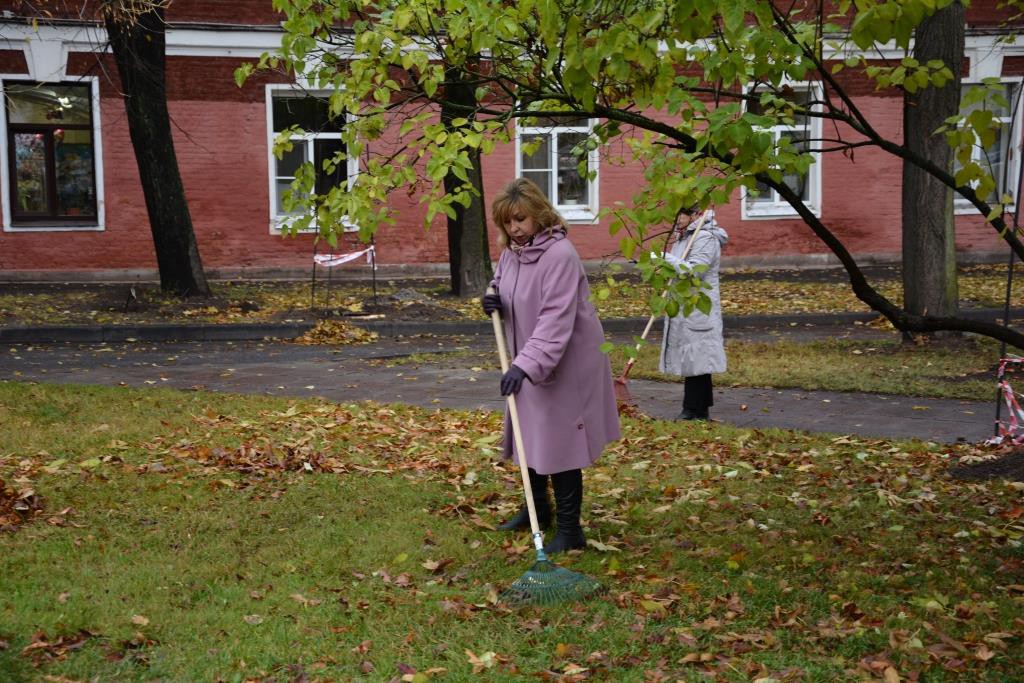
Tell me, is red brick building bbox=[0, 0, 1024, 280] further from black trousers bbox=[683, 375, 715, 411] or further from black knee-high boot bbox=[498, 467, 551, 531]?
black knee-high boot bbox=[498, 467, 551, 531]

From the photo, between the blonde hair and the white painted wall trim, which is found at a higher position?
the white painted wall trim

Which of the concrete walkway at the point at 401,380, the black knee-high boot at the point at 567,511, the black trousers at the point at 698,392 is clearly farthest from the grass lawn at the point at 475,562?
the concrete walkway at the point at 401,380

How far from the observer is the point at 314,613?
500 centimetres

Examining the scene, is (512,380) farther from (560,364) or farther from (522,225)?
(522,225)

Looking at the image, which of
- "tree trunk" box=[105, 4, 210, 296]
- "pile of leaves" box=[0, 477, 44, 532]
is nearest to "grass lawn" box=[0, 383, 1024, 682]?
"pile of leaves" box=[0, 477, 44, 532]

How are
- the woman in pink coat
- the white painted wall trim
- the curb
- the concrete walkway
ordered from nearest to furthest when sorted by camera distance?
the woman in pink coat
the concrete walkway
the curb
the white painted wall trim

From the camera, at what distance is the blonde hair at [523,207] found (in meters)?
5.47

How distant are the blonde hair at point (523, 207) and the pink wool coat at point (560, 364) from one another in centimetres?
7

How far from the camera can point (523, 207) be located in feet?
17.9

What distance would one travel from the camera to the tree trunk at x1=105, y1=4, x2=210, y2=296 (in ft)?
Answer: 54.8

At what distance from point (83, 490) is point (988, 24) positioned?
22.0 m

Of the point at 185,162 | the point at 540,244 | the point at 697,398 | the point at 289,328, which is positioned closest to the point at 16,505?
the point at 540,244

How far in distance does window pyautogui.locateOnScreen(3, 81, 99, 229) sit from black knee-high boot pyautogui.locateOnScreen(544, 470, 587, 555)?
18.4 meters

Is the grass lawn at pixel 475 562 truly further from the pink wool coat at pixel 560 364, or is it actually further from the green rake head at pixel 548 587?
the pink wool coat at pixel 560 364
